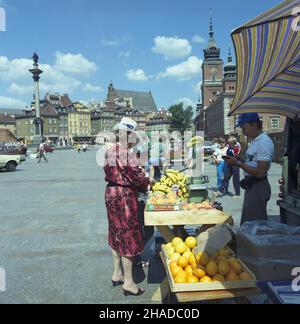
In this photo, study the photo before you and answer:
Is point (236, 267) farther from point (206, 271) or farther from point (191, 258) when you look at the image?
point (191, 258)

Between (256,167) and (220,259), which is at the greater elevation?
(256,167)

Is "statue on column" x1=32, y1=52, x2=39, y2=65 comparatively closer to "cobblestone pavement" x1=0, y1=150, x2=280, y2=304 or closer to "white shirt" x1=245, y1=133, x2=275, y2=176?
"cobblestone pavement" x1=0, y1=150, x2=280, y2=304

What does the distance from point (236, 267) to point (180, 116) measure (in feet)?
410

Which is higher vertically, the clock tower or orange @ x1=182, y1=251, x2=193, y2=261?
the clock tower

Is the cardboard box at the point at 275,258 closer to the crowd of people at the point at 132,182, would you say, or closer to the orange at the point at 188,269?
the orange at the point at 188,269

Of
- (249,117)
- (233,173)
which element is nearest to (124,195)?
(249,117)

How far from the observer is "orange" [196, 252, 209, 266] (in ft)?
11.5

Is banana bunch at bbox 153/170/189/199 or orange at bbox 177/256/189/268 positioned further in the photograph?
banana bunch at bbox 153/170/189/199

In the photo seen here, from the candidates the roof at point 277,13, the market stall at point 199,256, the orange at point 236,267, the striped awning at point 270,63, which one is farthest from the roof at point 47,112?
the roof at point 277,13

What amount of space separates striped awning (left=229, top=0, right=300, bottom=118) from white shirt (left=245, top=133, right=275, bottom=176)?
49cm

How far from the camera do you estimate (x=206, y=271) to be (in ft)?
11.1

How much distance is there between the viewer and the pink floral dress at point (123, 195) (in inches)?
167

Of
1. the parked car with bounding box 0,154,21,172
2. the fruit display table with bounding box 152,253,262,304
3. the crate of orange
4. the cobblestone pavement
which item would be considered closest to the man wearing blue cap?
the crate of orange
